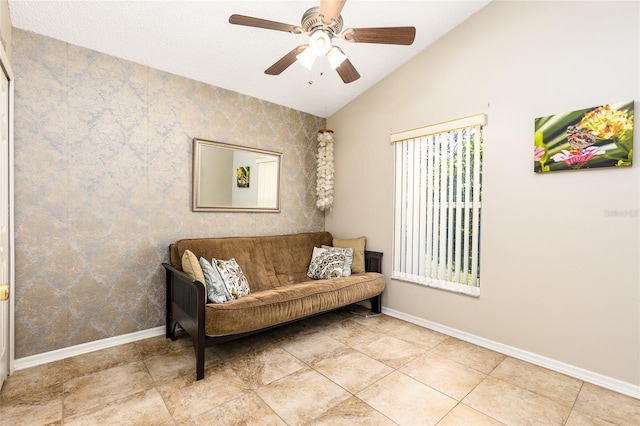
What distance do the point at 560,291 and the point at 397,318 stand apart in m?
1.55

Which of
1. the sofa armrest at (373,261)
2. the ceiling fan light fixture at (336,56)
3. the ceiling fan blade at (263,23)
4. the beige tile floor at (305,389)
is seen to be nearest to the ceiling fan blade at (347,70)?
the ceiling fan light fixture at (336,56)

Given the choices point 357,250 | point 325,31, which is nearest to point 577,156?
point 325,31

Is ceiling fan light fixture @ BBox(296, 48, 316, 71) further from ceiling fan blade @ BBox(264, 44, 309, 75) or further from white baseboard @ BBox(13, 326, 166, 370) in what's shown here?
white baseboard @ BBox(13, 326, 166, 370)

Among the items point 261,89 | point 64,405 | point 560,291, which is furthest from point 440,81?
point 64,405

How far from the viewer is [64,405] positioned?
1.83 meters

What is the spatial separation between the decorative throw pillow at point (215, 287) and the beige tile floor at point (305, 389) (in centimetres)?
48

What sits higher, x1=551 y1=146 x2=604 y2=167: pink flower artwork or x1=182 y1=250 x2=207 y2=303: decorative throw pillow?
x1=551 y1=146 x2=604 y2=167: pink flower artwork

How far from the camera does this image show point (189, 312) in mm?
2355

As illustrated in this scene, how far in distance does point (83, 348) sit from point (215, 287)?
3.92ft

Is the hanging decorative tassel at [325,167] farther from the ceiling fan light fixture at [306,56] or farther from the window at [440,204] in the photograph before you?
the ceiling fan light fixture at [306,56]

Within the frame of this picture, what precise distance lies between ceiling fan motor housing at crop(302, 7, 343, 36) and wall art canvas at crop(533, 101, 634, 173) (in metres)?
1.75

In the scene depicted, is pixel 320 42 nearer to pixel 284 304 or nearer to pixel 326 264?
pixel 284 304

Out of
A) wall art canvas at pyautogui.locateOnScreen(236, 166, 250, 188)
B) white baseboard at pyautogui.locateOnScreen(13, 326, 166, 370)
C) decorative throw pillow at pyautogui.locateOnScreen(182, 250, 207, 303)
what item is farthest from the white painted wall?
white baseboard at pyautogui.locateOnScreen(13, 326, 166, 370)

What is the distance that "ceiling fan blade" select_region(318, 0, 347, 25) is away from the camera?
5.39ft
